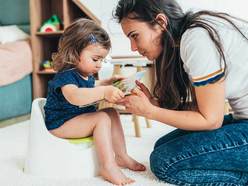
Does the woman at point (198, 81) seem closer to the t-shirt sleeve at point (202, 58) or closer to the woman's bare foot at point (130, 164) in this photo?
the t-shirt sleeve at point (202, 58)

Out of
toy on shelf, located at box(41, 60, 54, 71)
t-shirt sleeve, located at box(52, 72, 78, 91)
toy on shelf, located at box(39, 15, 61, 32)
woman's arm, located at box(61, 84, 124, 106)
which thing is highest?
t-shirt sleeve, located at box(52, 72, 78, 91)

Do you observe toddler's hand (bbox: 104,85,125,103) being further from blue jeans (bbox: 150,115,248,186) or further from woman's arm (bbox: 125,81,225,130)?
blue jeans (bbox: 150,115,248,186)

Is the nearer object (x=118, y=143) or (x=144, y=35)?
(x=144, y=35)

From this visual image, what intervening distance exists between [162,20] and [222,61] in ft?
0.64

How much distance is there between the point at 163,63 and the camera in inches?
43.1

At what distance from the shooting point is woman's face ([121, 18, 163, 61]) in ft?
3.41

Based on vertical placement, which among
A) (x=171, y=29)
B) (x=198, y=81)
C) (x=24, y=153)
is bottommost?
(x=24, y=153)

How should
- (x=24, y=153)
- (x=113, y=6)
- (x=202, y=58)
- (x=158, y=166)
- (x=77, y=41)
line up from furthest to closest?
(x=113, y=6) < (x=24, y=153) < (x=77, y=41) < (x=158, y=166) < (x=202, y=58)

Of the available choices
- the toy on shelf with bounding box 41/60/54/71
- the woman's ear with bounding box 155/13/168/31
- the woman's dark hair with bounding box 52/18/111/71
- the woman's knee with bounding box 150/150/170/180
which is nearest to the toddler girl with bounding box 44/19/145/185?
the woman's dark hair with bounding box 52/18/111/71

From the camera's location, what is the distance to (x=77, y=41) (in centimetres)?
125

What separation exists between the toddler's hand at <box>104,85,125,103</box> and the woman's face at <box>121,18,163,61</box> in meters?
0.14

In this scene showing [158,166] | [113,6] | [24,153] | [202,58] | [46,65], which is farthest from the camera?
[113,6]

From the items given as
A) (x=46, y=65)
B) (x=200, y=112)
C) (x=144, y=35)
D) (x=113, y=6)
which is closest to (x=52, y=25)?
(x=46, y=65)

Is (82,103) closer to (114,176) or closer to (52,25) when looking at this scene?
(114,176)
